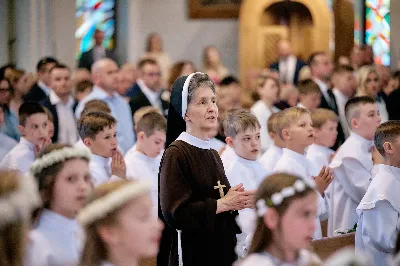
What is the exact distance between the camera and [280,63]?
1650 centimetres

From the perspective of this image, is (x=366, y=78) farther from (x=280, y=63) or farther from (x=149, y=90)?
(x=280, y=63)

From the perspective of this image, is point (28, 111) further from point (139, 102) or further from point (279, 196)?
point (279, 196)

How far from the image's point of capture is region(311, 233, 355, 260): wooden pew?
633cm

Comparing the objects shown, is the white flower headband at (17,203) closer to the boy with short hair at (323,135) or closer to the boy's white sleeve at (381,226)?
the boy's white sleeve at (381,226)

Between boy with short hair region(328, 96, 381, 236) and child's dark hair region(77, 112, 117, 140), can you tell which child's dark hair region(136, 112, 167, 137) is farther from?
boy with short hair region(328, 96, 381, 236)

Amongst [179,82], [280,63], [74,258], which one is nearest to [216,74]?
[280,63]

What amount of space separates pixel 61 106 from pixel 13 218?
7.22 m

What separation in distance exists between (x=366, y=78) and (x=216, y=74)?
15.1ft

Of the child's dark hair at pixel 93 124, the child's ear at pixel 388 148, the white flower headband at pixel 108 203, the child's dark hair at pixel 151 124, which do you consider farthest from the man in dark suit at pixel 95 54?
the white flower headband at pixel 108 203

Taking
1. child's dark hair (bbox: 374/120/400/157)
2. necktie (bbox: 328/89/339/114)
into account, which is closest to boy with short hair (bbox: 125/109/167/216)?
child's dark hair (bbox: 374/120/400/157)

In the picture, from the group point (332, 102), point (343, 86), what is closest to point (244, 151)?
point (332, 102)

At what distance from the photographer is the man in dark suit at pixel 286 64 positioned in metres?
16.2

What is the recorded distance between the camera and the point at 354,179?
827cm

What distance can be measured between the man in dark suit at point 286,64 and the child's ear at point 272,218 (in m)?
11.9
